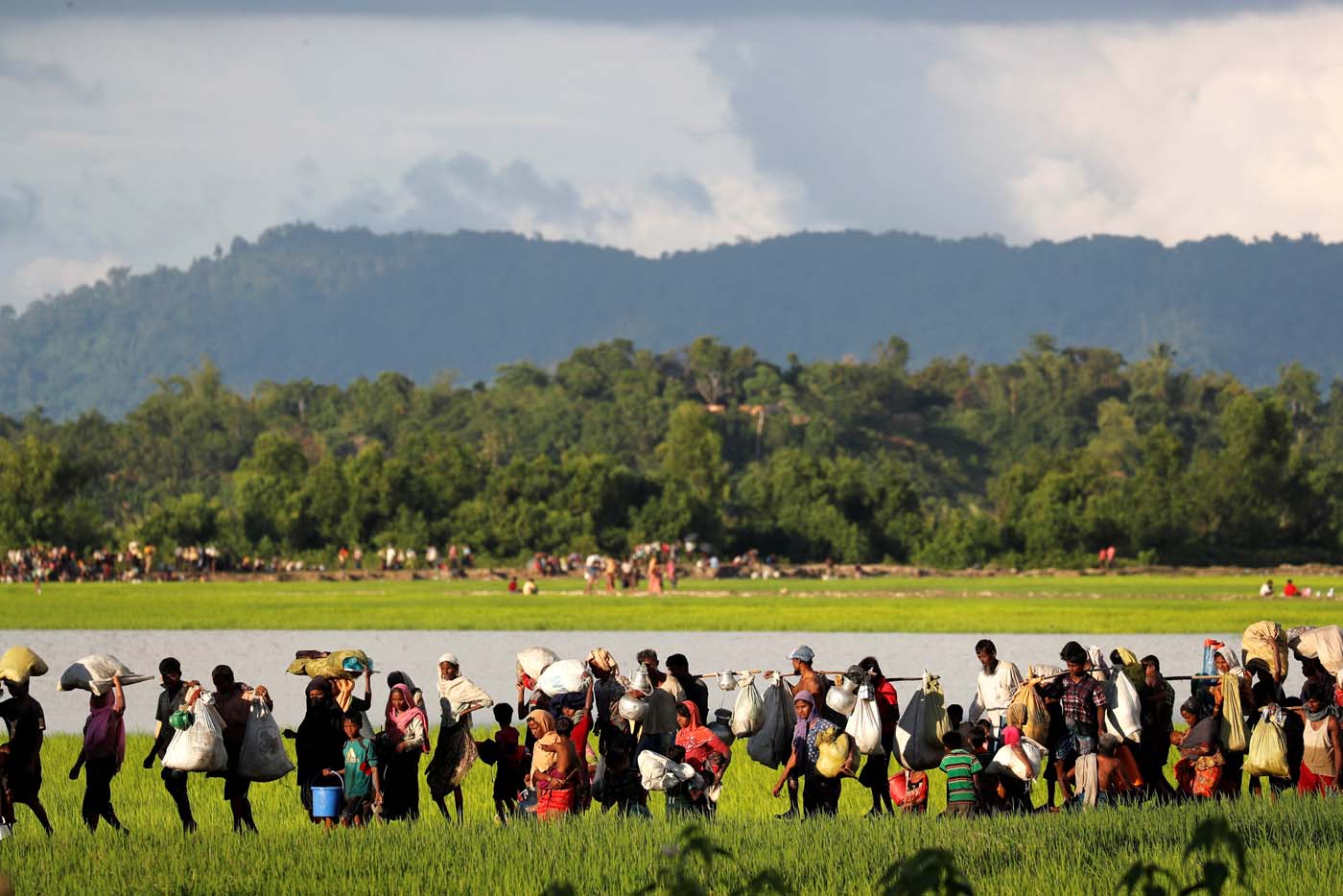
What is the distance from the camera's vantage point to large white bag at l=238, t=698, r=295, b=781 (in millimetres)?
15578

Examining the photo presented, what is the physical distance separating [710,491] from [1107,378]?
8974 cm

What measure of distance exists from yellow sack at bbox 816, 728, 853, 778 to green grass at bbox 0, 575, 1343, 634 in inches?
1224

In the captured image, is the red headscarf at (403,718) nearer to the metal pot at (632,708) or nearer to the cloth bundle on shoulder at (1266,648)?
the metal pot at (632,708)

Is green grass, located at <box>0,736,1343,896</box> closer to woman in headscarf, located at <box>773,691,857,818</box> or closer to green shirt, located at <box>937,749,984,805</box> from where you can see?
green shirt, located at <box>937,749,984,805</box>

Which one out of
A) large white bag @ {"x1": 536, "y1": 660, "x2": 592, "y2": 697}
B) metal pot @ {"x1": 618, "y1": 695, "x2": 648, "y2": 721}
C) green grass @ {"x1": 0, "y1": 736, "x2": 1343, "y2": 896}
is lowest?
green grass @ {"x1": 0, "y1": 736, "x2": 1343, "y2": 896}

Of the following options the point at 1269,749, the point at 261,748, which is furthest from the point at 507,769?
the point at 1269,749

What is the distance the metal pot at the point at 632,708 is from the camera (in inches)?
609

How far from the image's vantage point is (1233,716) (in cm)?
1666

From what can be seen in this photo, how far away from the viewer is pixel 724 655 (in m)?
38.3

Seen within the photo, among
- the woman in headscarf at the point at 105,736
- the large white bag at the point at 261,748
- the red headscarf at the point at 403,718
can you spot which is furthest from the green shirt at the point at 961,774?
the woman in headscarf at the point at 105,736

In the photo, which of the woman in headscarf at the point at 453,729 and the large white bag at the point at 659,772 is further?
the woman in headscarf at the point at 453,729

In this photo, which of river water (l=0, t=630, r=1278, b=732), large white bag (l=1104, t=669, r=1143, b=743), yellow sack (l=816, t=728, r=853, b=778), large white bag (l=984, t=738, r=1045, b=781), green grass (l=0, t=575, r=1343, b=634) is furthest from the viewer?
green grass (l=0, t=575, r=1343, b=634)

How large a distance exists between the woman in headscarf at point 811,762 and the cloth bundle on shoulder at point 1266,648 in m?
3.89

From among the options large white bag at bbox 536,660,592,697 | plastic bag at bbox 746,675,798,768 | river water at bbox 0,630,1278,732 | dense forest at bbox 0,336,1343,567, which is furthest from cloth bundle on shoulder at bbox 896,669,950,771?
dense forest at bbox 0,336,1343,567
